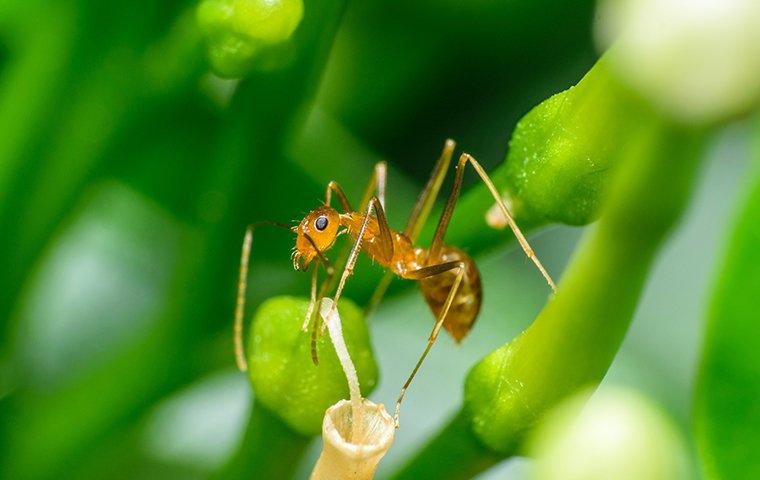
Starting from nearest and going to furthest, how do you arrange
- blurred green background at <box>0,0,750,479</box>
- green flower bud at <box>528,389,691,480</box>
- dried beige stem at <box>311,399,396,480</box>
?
green flower bud at <box>528,389,691,480</box>, dried beige stem at <box>311,399,396,480</box>, blurred green background at <box>0,0,750,479</box>

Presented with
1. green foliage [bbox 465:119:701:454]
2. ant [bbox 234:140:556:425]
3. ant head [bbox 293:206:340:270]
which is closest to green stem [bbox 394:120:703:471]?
green foliage [bbox 465:119:701:454]

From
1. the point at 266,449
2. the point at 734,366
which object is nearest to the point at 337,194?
the point at 266,449

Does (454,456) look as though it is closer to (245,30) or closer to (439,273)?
(245,30)

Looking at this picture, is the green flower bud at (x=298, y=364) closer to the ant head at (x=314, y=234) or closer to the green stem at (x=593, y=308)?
the green stem at (x=593, y=308)

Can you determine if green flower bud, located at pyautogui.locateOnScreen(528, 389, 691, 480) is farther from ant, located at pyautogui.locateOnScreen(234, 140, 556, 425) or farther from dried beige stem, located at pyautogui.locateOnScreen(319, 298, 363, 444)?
ant, located at pyautogui.locateOnScreen(234, 140, 556, 425)

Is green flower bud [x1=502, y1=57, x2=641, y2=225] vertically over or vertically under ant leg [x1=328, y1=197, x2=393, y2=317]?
over

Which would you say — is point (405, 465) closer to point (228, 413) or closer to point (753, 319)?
point (753, 319)

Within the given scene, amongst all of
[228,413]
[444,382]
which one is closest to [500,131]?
[444,382]
